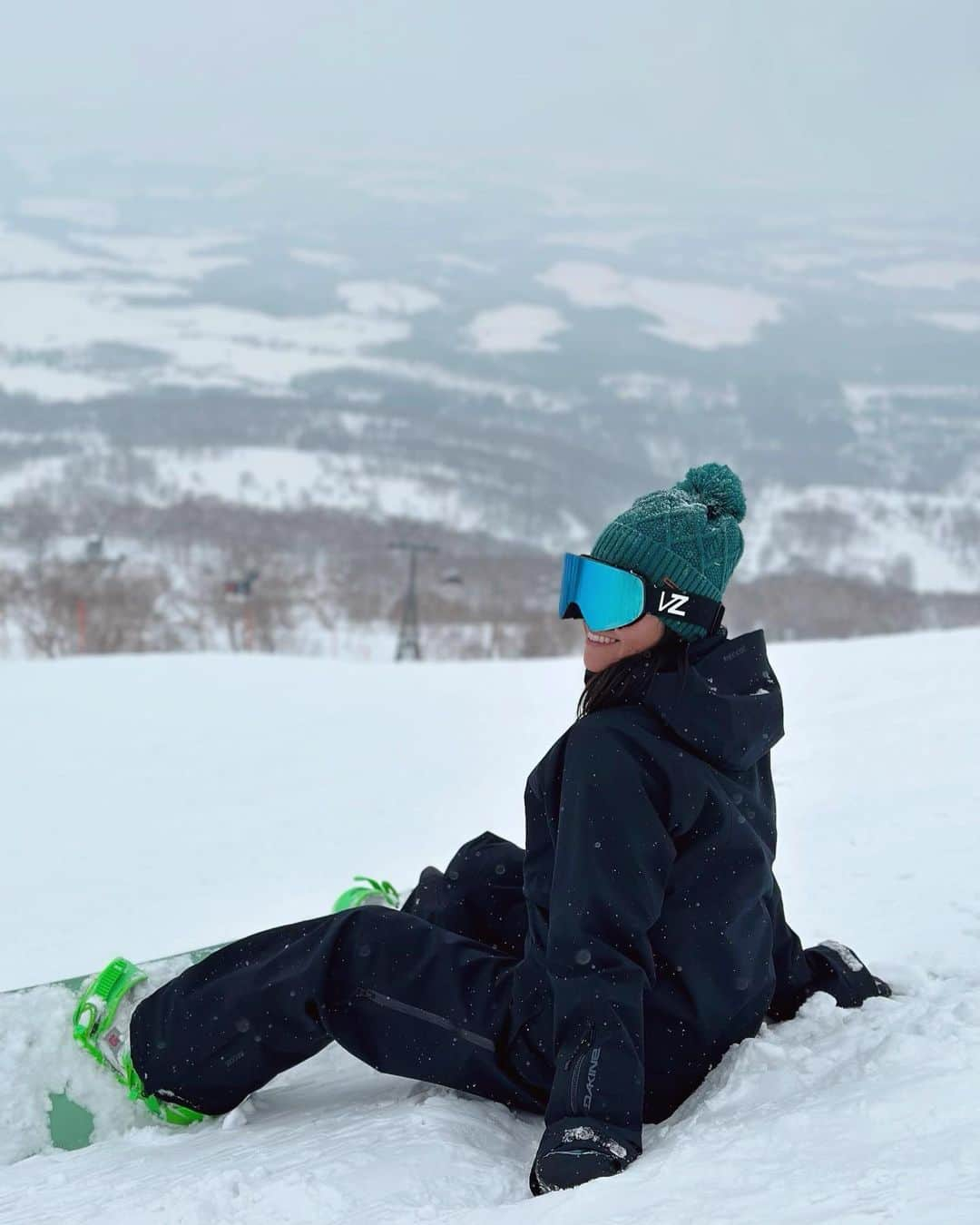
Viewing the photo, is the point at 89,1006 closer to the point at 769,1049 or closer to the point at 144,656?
the point at 769,1049

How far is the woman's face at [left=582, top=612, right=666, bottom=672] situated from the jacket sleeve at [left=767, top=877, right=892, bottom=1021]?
1.40ft

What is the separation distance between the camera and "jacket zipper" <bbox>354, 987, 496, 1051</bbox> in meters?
1.60

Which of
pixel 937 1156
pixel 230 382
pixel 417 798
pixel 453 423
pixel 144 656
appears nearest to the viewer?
pixel 937 1156

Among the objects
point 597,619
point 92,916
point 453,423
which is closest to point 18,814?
point 92,916

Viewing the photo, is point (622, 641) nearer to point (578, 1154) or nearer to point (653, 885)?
point (653, 885)

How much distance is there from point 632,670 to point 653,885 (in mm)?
274

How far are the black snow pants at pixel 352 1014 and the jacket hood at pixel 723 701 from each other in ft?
1.35

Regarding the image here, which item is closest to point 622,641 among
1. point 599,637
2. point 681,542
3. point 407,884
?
point 599,637

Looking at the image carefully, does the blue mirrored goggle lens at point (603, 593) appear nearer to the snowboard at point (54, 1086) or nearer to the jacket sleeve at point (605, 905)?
the jacket sleeve at point (605, 905)

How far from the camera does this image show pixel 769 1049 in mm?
1531

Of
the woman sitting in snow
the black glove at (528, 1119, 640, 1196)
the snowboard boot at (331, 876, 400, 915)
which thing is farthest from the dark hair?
the snowboard boot at (331, 876, 400, 915)

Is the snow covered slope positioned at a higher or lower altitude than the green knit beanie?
lower

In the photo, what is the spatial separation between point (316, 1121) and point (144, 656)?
5.40m

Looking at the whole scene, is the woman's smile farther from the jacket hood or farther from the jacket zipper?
the jacket zipper
